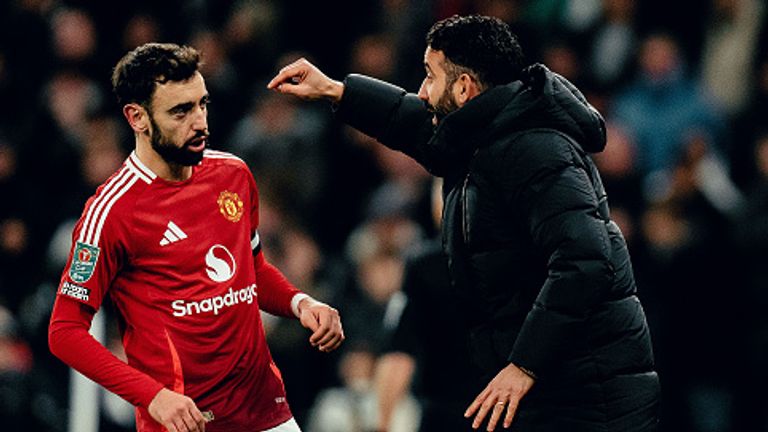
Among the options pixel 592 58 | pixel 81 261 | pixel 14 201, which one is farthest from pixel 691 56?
pixel 81 261

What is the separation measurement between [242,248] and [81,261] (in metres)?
0.54

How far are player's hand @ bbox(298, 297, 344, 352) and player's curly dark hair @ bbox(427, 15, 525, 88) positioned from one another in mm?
851

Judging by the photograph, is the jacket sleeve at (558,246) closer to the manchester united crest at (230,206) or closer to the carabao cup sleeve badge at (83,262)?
the manchester united crest at (230,206)

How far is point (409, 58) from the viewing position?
10.2m

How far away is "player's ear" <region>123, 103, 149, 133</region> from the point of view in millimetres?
4980

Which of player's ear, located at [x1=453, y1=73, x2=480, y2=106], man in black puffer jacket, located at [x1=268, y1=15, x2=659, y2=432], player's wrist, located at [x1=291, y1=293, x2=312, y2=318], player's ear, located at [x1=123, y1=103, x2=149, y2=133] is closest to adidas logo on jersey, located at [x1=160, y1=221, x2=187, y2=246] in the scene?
player's ear, located at [x1=123, y1=103, x2=149, y2=133]

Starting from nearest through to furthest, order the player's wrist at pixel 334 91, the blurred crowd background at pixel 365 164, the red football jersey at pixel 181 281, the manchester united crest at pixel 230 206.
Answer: the red football jersey at pixel 181 281 < the manchester united crest at pixel 230 206 < the player's wrist at pixel 334 91 < the blurred crowd background at pixel 365 164

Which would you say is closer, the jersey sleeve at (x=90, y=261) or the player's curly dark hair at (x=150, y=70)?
the jersey sleeve at (x=90, y=261)

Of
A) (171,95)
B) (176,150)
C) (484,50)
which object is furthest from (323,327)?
(484,50)

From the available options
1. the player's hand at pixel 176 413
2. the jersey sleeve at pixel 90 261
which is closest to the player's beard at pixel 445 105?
the jersey sleeve at pixel 90 261

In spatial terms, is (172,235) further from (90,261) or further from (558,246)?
(558,246)

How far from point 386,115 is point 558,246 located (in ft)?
3.22

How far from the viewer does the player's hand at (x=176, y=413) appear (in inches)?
182

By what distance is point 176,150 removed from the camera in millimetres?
4957
